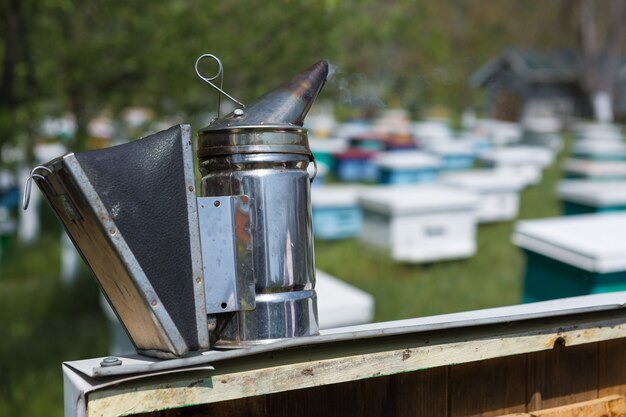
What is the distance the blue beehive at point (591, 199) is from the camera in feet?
16.0

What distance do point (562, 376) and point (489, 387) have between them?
0.16 m

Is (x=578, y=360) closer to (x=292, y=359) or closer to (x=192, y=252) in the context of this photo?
(x=292, y=359)

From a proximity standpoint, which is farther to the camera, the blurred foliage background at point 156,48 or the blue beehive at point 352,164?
the blue beehive at point 352,164

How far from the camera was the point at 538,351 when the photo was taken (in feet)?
4.30

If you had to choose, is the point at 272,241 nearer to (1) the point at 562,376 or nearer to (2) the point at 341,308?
(1) the point at 562,376

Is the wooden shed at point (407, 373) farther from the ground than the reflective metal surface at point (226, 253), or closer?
closer

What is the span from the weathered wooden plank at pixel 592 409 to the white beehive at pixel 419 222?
4.71m

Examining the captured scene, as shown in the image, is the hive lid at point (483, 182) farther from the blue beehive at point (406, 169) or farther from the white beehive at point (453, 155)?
the white beehive at point (453, 155)

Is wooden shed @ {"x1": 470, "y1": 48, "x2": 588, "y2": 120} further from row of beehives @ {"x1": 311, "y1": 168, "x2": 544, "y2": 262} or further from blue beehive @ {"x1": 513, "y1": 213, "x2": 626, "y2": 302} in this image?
blue beehive @ {"x1": 513, "y1": 213, "x2": 626, "y2": 302}

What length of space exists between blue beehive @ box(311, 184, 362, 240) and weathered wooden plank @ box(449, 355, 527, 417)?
5646 millimetres

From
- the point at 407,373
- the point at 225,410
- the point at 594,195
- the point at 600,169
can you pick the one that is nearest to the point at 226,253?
the point at 225,410

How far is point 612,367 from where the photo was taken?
1403 mm

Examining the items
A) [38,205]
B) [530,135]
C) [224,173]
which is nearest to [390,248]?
[38,205]

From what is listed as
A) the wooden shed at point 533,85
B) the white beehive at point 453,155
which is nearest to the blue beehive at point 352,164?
the white beehive at point 453,155
